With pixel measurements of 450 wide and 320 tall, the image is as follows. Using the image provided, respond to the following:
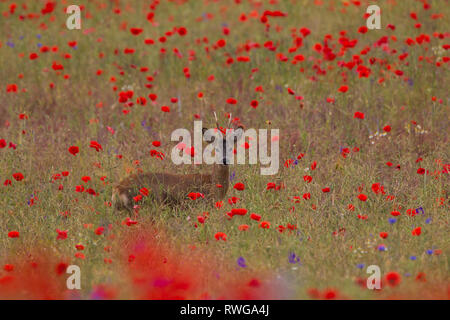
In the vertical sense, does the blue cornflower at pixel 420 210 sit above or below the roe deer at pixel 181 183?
below

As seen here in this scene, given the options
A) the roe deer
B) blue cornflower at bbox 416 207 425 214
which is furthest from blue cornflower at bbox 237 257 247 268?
blue cornflower at bbox 416 207 425 214

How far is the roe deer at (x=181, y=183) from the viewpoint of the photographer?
17.2ft

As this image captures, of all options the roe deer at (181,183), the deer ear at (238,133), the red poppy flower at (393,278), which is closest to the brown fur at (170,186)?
the roe deer at (181,183)

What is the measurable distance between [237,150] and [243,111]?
129cm

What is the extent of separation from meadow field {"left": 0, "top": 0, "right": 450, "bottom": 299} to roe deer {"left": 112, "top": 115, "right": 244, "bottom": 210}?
0.33ft

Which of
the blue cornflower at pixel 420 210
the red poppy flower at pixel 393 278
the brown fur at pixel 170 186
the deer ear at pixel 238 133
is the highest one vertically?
the deer ear at pixel 238 133

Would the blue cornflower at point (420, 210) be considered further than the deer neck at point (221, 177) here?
No

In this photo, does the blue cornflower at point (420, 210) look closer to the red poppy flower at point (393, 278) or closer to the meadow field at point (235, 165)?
the meadow field at point (235, 165)

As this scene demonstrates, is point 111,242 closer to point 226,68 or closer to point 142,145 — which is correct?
point 142,145

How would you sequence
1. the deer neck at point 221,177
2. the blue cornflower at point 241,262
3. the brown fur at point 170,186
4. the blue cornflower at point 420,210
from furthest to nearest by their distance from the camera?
the deer neck at point 221,177
the brown fur at point 170,186
the blue cornflower at point 420,210
the blue cornflower at point 241,262

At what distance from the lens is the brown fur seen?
525cm

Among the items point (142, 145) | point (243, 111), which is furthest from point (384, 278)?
point (243, 111)

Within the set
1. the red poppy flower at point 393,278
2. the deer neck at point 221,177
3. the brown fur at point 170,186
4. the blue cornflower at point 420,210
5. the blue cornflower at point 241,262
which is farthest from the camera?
the deer neck at point 221,177

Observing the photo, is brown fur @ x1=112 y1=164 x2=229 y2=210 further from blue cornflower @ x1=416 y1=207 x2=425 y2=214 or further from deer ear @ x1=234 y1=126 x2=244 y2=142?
blue cornflower @ x1=416 y1=207 x2=425 y2=214
